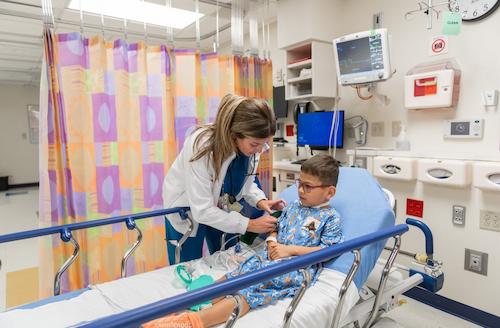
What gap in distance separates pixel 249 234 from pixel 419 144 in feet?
5.12

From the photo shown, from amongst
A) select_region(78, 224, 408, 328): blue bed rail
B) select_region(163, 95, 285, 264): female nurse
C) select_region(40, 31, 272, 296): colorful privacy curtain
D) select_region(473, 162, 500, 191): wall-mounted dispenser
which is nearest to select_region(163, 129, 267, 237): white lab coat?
select_region(163, 95, 285, 264): female nurse

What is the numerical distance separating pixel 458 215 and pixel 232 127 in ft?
5.98

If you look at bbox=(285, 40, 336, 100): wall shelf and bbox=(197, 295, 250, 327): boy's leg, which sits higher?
bbox=(285, 40, 336, 100): wall shelf

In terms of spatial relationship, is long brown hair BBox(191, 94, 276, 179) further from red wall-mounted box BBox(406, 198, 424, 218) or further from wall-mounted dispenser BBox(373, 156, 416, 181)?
red wall-mounted box BBox(406, 198, 424, 218)

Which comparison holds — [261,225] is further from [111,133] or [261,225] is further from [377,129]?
[377,129]

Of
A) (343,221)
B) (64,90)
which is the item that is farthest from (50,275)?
(343,221)

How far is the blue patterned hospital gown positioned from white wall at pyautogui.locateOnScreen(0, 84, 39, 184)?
9.03 m

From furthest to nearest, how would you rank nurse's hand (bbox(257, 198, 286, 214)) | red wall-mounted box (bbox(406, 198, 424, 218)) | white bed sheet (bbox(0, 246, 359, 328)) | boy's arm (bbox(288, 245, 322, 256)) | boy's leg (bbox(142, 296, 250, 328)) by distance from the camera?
red wall-mounted box (bbox(406, 198, 424, 218)), nurse's hand (bbox(257, 198, 286, 214)), boy's arm (bbox(288, 245, 322, 256)), white bed sheet (bbox(0, 246, 359, 328)), boy's leg (bbox(142, 296, 250, 328))

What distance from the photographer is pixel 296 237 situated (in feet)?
5.07

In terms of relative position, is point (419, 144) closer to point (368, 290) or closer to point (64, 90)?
point (368, 290)

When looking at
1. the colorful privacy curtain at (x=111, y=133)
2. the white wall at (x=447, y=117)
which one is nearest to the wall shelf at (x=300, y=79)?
the white wall at (x=447, y=117)

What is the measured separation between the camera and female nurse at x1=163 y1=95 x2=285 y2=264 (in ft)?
4.86

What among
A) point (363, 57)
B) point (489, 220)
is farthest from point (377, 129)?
point (489, 220)

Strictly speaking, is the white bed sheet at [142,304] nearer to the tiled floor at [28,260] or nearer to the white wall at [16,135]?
the tiled floor at [28,260]
